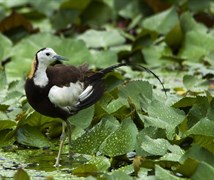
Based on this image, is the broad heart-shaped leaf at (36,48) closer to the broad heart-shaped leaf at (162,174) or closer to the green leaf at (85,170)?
the green leaf at (85,170)

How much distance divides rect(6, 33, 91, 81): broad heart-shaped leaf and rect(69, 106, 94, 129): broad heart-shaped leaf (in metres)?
1.38

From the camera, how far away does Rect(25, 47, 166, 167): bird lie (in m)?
4.55

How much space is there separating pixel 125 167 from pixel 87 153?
1.51 ft

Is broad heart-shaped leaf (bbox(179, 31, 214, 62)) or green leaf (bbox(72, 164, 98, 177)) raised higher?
green leaf (bbox(72, 164, 98, 177))

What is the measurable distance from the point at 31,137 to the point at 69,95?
0.35m

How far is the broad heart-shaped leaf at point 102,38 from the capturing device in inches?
271

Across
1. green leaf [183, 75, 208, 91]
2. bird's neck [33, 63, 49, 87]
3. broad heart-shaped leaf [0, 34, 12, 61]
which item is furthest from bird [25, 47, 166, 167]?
broad heart-shaped leaf [0, 34, 12, 61]

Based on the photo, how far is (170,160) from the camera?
3996mm

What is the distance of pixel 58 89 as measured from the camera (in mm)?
4570

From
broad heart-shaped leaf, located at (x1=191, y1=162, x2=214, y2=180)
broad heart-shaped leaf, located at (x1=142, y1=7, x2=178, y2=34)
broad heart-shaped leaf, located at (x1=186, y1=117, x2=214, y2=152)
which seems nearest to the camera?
broad heart-shaped leaf, located at (x1=191, y1=162, x2=214, y2=180)

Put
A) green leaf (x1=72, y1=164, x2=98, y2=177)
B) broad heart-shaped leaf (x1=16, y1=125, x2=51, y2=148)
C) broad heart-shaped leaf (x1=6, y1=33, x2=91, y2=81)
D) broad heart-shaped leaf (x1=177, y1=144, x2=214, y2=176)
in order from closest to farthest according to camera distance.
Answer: broad heart-shaped leaf (x1=177, y1=144, x2=214, y2=176), green leaf (x1=72, y1=164, x2=98, y2=177), broad heart-shaped leaf (x1=16, y1=125, x2=51, y2=148), broad heart-shaped leaf (x1=6, y1=33, x2=91, y2=81)

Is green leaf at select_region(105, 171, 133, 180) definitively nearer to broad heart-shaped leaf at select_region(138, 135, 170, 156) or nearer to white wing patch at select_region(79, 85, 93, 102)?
broad heart-shaped leaf at select_region(138, 135, 170, 156)

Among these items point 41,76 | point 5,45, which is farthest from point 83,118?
point 5,45

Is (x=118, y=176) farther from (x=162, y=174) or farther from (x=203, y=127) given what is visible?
(x=203, y=127)
